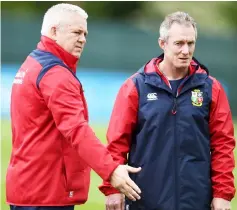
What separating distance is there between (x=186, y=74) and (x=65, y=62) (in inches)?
34.2

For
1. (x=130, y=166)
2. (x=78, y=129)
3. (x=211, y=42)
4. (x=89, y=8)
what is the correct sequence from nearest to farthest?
(x=78, y=129)
(x=130, y=166)
(x=211, y=42)
(x=89, y=8)

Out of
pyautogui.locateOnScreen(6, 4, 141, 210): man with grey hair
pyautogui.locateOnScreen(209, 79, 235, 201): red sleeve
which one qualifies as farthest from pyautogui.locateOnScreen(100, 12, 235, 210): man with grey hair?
pyautogui.locateOnScreen(6, 4, 141, 210): man with grey hair

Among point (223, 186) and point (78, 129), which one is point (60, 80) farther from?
point (223, 186)

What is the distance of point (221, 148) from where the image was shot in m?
6.11

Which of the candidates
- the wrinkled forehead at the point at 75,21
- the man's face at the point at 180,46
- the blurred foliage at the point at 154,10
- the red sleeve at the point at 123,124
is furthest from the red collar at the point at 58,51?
the blurred foliage at the point at 154,10

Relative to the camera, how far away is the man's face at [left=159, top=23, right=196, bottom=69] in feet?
19.9

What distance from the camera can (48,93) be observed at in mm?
5637

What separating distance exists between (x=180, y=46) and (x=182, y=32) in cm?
10

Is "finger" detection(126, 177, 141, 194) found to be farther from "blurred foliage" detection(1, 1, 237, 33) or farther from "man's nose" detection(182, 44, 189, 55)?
"blurred foliage" detection(1, 1, 237, 33)

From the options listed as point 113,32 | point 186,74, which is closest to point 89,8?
point 113,32

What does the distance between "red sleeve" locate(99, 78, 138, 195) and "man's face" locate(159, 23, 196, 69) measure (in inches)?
12.9

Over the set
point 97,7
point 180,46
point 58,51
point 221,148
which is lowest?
point 221,148

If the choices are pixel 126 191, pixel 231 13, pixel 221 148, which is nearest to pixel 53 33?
pixel 126 191

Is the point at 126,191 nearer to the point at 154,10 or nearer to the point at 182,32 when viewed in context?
the point at 182,32
